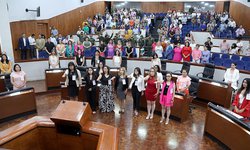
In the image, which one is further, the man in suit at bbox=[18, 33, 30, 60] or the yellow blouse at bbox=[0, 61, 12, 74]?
the man in suit at bbox=[18, 33, 30, 60]

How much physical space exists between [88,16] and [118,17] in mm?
2544

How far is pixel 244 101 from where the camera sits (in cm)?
467

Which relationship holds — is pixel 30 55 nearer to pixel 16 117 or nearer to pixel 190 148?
pixel 16 117

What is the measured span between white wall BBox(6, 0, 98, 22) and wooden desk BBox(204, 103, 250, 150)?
11.2 meters

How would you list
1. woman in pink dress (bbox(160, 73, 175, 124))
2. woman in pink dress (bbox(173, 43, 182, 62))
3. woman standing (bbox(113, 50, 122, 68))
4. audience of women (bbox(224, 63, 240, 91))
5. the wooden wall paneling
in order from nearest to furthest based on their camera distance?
woman in pink dress (bbox(160, 73, 175, 124)) → audience of women (bbox(224, 63, 240, 91)) → woman standing (bbox(113, 50, 122, 68)) → woman in pink dress (bbox(173, 43, 182, 62)) → the wooden wall paneling

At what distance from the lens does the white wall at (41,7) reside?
11746mm

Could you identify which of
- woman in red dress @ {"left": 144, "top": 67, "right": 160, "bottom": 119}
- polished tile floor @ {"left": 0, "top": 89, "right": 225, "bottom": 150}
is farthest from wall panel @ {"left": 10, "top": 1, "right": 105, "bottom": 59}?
woman in red dress @ {"left": 144, "top": 67, "right": 160, "bottom": 119}

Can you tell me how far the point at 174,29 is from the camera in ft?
45.0

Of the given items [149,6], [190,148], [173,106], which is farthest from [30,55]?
[149,6]

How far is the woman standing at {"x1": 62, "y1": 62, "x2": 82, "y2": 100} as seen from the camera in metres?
6.12

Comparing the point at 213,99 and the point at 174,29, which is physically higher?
the point at 174,29

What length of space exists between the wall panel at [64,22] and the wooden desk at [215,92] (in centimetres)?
986

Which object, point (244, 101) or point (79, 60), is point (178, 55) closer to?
point (79, 60)

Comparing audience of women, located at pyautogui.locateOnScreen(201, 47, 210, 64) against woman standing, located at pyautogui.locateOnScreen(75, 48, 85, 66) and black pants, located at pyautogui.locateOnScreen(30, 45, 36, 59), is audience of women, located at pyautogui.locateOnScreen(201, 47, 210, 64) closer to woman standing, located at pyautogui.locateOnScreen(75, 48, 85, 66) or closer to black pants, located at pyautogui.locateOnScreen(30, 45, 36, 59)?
woman standing, located at pyautogui.locateOnScreen(75, 48, 85, 66)
